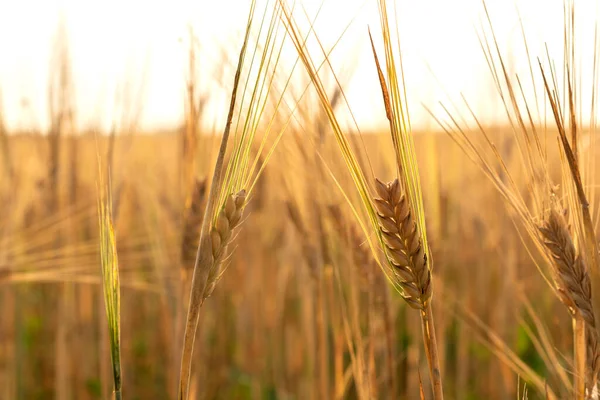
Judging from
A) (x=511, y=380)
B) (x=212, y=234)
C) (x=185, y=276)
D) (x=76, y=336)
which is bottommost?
(x=511, y=380)

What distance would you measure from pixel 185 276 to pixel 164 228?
959 mm

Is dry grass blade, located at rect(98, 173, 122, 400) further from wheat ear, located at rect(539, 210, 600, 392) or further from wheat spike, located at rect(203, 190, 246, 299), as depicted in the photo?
wheat ear, located at rect(539, 210, 600, 392)

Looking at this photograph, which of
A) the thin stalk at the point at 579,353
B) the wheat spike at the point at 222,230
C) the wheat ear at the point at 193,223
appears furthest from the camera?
the wheat ear at the point at 193,223

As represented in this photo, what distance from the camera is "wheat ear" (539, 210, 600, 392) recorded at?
0.63 meters

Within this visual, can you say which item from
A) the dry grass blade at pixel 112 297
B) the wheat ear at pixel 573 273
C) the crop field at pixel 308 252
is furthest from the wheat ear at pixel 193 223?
the wheat ear at pixel 573 273

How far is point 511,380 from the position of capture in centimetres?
182

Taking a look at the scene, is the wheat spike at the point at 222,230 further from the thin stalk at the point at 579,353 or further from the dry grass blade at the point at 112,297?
the thin stalk at the point at 579,353

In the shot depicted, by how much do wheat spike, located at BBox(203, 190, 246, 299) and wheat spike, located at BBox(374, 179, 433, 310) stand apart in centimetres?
13

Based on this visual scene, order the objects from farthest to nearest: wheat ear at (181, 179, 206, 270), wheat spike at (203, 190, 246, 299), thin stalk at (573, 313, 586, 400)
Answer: wheat ear at (181, 179, 206, 270) → thin stalk at (573, 313, 586, 400) → wheat spike at (203, 190, 246, 299)

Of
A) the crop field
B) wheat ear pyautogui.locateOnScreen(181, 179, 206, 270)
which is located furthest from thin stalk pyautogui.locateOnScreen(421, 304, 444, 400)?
wheat ear pyautogui.locateOnScreen(181, 179, 206, 270)

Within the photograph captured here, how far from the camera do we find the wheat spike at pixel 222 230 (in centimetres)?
59

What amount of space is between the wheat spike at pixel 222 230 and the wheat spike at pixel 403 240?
0.13m

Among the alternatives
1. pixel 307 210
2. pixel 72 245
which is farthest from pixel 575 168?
pixel 72 245

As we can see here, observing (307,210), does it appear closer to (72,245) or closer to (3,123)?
(72,245)
